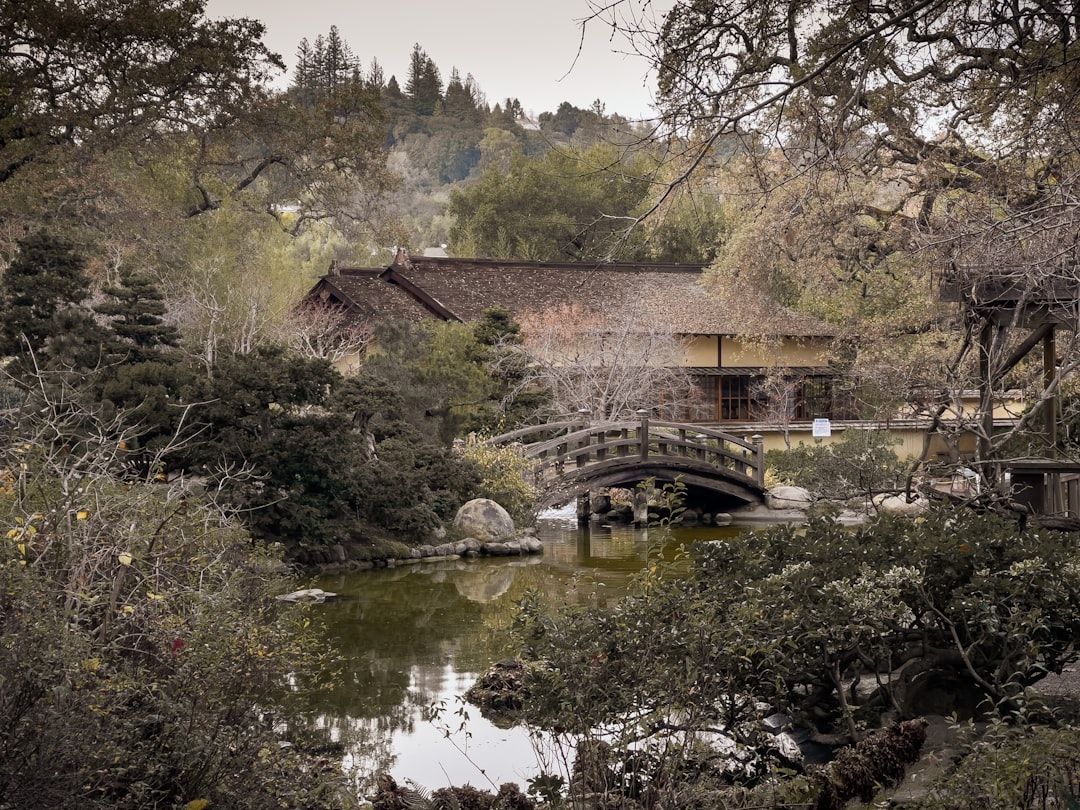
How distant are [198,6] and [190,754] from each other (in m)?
17.2

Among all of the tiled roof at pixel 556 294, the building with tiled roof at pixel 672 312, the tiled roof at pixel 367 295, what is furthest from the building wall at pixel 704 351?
the tiled roof at pixel 367 295

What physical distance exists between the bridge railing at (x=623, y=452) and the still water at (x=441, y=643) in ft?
3.87

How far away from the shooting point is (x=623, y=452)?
20844 mm

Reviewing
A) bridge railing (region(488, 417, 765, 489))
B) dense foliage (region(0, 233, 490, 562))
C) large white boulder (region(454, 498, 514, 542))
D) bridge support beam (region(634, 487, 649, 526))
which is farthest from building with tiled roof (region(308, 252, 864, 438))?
dense foliage (region(0, 233, 490, 562))

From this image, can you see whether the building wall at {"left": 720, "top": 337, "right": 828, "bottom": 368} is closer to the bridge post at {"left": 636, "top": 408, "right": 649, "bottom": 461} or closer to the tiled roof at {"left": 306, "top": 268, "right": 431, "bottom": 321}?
the tiled roof at {"left": 306, "top": 268, "right": 431, "bottom": 321}

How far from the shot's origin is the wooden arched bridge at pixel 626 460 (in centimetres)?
1880

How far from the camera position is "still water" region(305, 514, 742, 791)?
7892 millimetres

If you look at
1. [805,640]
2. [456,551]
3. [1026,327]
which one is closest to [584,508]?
[456,551]

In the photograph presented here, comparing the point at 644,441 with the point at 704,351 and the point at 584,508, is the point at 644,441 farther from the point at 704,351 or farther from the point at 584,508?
the point at 704,351

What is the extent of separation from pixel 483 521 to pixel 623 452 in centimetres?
452

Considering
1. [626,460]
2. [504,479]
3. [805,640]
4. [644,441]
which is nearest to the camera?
[805,640]

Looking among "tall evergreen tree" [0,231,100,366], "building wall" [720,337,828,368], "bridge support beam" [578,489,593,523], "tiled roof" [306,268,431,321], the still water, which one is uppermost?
"tiled roof" [306,268,431,321]

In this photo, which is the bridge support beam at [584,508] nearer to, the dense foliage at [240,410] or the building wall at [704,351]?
the dense foliage at [240,410]

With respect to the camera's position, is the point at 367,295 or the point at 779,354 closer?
the point at 367,295
